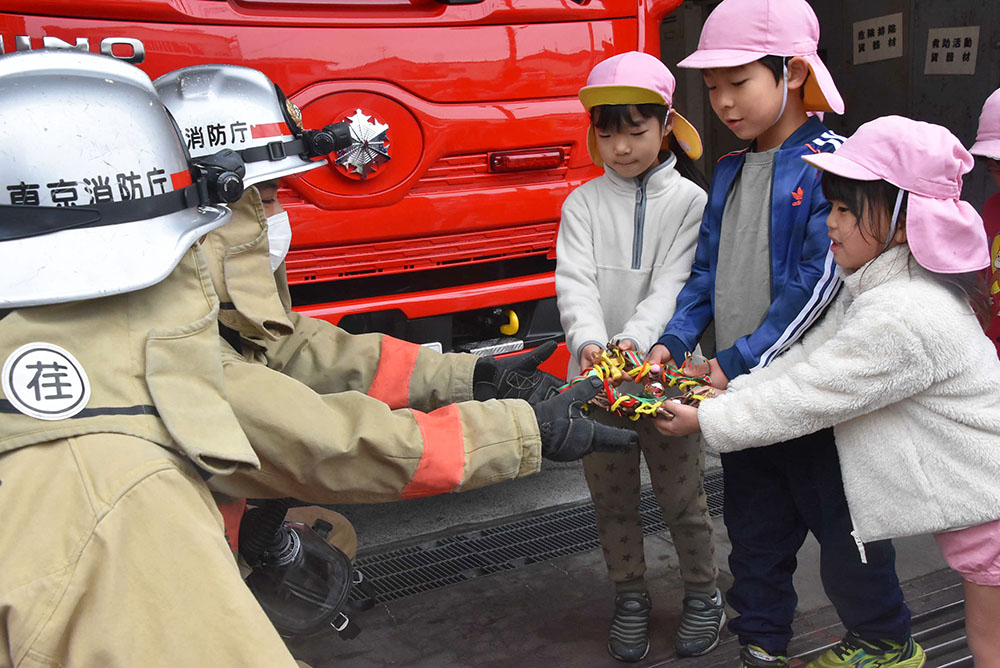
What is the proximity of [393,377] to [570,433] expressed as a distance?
27.4 inches

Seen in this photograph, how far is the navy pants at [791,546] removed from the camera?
96.3 inches

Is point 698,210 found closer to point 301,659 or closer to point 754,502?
point 754,502

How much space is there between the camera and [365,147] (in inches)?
133

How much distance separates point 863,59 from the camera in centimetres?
650

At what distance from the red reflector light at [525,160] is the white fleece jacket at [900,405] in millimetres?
1686

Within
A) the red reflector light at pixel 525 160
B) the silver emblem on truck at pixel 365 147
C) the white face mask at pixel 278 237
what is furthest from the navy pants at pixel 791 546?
the silver emblem on truck at pixel 365 147

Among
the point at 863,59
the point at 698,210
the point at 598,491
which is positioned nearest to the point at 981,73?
the point at 863,59

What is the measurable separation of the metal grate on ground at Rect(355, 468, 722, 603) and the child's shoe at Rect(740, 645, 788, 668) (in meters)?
1.00

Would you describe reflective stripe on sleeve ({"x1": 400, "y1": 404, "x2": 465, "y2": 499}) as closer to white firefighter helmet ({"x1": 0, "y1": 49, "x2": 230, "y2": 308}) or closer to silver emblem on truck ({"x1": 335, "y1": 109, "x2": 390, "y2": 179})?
white firefighter helmet ({"x1": 0, "y1": 49, "x2": 230, "y2": 308})

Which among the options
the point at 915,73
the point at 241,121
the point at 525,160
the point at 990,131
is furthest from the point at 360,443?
the point at 915,73

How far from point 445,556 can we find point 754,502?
1375 millimetres

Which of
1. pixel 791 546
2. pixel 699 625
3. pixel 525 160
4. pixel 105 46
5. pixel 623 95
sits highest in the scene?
pixel 105 46

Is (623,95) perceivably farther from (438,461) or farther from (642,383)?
(438,461)

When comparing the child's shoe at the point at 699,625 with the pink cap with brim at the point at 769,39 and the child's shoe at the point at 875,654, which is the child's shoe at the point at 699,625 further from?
the pink cap with brim at the point at 769,39
